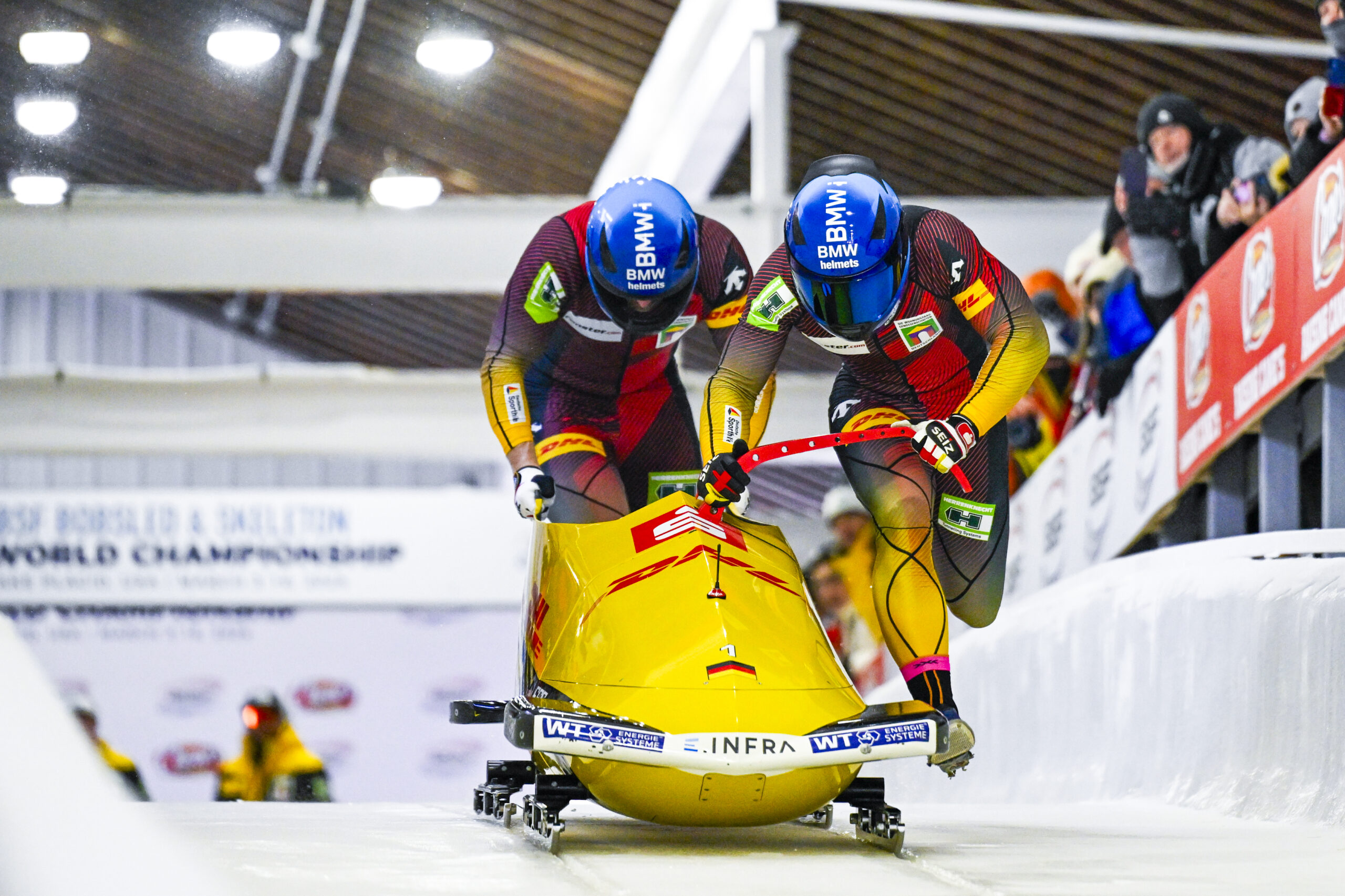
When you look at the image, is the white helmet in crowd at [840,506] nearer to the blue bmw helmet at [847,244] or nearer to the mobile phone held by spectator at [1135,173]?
the mobile phone held by spectator at [1135,173]

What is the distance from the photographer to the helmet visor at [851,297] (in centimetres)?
294

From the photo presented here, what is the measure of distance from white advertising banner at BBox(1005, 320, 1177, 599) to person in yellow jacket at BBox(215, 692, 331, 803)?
3949mm

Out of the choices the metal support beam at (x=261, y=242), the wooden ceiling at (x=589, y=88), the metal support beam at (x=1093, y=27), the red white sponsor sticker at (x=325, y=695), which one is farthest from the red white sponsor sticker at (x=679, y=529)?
the red white sponsor sticker at (x=325, y=695)

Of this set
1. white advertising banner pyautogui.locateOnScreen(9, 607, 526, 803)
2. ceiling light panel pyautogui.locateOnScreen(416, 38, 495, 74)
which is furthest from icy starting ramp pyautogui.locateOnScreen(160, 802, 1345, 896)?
white advertising banner pyautogui.locateOnScreen(9, 607, 526, 803)

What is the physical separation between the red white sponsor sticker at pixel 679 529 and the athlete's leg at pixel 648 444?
91 centimetres

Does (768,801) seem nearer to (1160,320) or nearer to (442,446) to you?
(1160,320)

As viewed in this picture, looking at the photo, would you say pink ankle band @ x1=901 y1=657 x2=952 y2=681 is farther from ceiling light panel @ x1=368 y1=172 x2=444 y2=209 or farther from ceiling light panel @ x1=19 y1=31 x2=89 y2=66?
ceiling light panel @ x1=19 y1=31 x2=89 y2=66

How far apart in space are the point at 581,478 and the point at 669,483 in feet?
1.06

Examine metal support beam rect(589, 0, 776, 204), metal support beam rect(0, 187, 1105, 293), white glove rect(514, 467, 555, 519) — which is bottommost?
white glove rect(514, 467, 555, 519)

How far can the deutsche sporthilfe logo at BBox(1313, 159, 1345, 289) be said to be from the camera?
386 cm

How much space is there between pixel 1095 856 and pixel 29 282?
7586 millimetres

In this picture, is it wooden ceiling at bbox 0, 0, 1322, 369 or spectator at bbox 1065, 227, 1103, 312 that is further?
wooden ceiling at bbox 0, 0, 1322, 369

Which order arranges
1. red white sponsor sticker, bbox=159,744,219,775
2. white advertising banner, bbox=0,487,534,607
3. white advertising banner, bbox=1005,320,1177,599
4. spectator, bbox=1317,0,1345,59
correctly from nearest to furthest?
spectator, bbox=1317,0,1345,59 < white advertising banner, bbox=1005,320,1177,599 < white advertising banner, bbox=0,487,534,607 < red white sponsor sticker, bbox=159,744,219,775

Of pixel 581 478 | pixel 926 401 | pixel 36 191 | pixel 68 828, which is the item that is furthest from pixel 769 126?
pixel 68 828
